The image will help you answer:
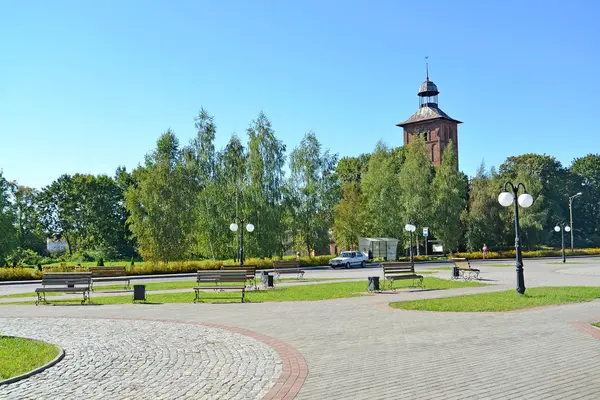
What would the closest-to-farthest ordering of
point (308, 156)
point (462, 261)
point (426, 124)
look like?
1. point (462, 261)
2. point (308, 156)
3. point (426, 124)

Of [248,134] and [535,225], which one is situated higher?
[248,134]

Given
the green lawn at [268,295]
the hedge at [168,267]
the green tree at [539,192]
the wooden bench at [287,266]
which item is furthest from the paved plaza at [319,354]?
the green tree at [539,192]

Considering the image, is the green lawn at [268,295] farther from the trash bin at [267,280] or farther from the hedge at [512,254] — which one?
the hedge at [512,254]

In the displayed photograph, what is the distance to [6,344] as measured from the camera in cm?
913

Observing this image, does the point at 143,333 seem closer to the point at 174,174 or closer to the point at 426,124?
the point at 174,174

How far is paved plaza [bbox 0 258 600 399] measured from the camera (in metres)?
6.21

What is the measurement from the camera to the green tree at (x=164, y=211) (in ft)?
144

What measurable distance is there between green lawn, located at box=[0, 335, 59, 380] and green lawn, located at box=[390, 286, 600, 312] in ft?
28.4

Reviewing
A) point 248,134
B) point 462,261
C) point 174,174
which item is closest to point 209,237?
point 174,174

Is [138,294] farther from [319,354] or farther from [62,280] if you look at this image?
[319,354]

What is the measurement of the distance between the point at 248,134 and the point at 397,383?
142 feet

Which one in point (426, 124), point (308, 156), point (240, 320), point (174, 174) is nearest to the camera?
point (240, 320)

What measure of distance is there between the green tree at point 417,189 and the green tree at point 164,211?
75.8 feet

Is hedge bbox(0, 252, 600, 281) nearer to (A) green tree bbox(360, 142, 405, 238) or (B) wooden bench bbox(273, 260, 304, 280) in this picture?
(A) green tree bbox(360, 142, 405, 238)
